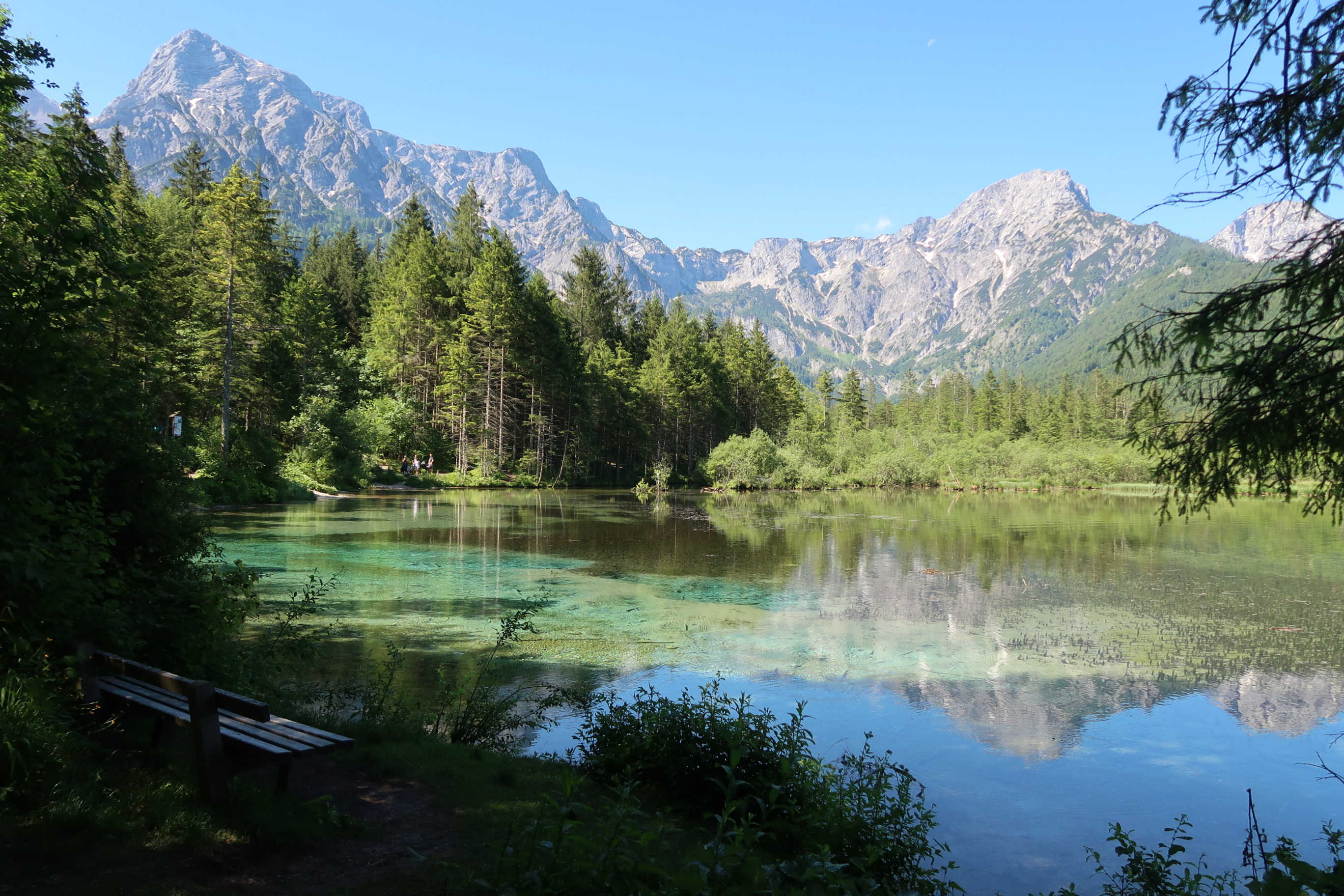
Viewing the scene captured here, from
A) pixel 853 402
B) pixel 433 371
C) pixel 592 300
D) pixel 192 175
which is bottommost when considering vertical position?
pixel 433 371

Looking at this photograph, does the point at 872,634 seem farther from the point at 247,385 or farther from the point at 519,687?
the point at 247,385

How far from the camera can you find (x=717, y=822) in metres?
4.75

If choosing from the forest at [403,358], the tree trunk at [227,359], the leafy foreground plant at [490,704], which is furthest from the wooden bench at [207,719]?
the tree trunk at [227,359]

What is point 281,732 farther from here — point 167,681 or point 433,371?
point 433,371

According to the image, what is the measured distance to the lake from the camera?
6.91 metres

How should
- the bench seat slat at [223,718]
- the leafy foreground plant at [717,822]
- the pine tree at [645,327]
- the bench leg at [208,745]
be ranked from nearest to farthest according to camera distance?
the leafy foreground plant at [717,822] → the bench leg at [208,745] → the bench seat slat at [223,718] → the pine tree at [645,327]

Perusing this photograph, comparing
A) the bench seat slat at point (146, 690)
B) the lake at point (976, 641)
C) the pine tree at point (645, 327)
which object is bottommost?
the lake at point (976, 641)

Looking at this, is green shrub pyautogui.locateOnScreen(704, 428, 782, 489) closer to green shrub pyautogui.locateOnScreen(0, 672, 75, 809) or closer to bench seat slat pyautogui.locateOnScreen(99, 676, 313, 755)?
bench seat slat pyautogui.locateOnScreen(99, 676, 313, 755)

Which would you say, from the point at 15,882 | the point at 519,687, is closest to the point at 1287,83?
the point at 15,882

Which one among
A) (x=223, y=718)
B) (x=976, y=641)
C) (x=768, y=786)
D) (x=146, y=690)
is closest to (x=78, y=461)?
(x=146, y=690)

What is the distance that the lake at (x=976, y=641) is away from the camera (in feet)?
22.7

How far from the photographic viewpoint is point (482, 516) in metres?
30.8

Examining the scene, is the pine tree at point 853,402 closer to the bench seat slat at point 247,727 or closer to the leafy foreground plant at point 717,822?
the leafy foreground plant at point 717,822

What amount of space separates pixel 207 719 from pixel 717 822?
10.2ft
